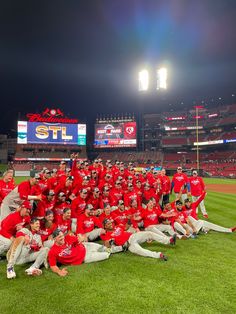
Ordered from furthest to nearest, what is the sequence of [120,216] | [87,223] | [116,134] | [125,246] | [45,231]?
[116,134], [120,216], [87,223], [125,246], [45,231]

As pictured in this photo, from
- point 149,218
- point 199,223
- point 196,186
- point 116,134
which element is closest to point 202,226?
point 199,223

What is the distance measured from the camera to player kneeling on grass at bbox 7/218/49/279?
18.9 feet

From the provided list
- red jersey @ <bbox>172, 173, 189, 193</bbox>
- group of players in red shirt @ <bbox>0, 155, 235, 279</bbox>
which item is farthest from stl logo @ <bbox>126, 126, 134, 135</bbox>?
group of players in red shirt @ <bbox>0, 155, 235, 279</bbox>

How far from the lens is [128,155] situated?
72.6 meters

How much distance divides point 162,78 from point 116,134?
1706cm

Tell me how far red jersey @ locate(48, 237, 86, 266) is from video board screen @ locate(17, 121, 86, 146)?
57.3m

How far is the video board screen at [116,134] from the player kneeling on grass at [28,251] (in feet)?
190

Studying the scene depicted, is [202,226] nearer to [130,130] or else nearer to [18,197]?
[18,197]

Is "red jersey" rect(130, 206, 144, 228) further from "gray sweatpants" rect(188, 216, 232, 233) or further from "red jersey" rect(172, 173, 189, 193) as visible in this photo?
"red jersey" rect(172, 173, 189, 193)

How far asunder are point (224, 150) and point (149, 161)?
20257 millimetres

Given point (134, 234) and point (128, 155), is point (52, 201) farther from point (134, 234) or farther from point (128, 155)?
point (128, 155)

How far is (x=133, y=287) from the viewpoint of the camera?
505 cm

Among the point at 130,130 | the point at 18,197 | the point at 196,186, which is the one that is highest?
the point at 130,130

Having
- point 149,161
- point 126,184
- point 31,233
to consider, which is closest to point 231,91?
point 149,161
